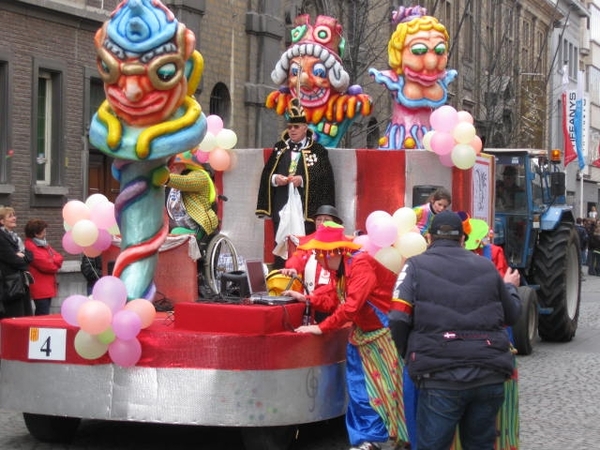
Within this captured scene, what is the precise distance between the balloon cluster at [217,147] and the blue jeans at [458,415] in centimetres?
512

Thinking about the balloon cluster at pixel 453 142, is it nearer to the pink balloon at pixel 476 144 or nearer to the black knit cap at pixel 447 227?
the pink balloon at pixel 476 144

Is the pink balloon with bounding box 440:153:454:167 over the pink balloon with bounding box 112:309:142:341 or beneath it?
over

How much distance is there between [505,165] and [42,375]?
9.25 m

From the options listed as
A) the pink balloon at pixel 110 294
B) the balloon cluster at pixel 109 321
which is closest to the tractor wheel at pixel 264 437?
the balloon cluster at pixel 109 321

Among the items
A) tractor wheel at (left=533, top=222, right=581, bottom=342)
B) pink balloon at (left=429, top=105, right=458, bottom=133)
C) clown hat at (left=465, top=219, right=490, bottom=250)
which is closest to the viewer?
clown hat at (left=465, top=219, right=490, bottom=250)

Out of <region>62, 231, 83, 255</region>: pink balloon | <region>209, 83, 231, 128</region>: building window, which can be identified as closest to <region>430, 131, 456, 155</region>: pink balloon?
<region>62, 231, 83, 255</region>: pink balloon

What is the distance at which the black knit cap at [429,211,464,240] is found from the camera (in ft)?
21.6

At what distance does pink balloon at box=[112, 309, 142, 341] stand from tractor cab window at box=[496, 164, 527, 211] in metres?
9.18

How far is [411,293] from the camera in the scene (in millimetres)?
6438

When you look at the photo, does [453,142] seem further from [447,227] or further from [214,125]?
[447,227]

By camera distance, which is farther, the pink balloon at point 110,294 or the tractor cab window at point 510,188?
the tractor cab window at point 510,188

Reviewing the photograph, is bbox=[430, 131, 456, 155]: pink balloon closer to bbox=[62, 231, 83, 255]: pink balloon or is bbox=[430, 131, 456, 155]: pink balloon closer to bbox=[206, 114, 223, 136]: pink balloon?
bbox=[206, 114, 223, 136]: pink balloon

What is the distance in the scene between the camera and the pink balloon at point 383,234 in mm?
8484

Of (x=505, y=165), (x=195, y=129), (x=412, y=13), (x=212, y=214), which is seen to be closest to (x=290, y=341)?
(x=195, y=129)
